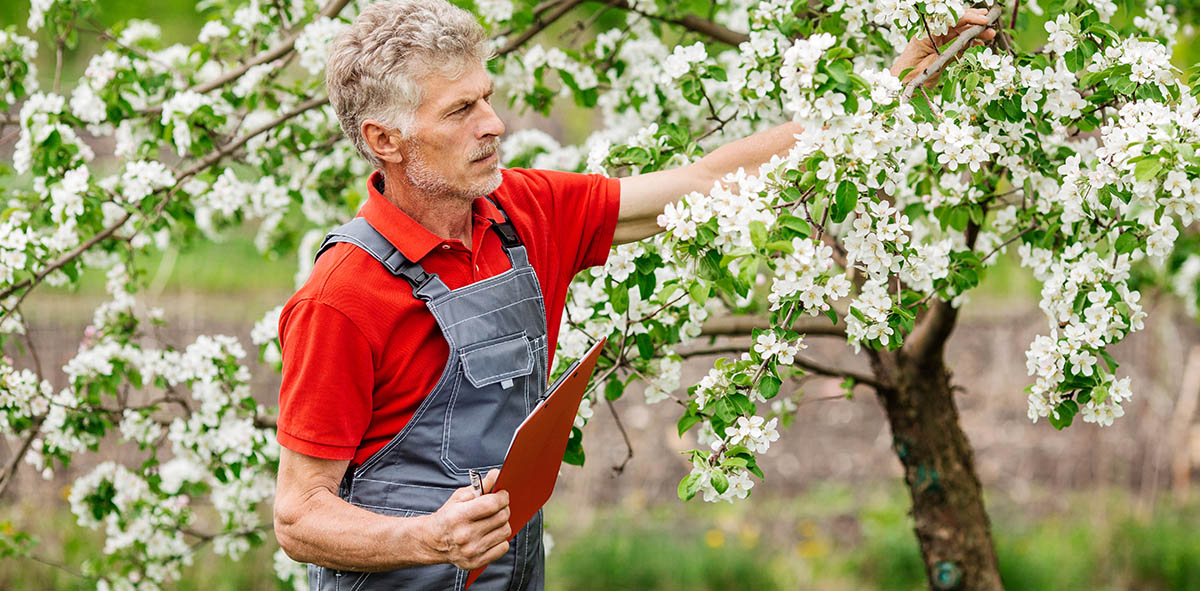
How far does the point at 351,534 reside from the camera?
5.95 feet

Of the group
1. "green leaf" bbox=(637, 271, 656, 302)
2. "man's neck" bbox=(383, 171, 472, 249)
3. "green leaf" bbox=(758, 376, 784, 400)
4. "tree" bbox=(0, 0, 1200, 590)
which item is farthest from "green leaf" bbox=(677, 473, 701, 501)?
"man's neck" bbox=(383, 171, 472, 249)

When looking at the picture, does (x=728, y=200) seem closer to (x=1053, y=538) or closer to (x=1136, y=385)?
(x=1053, y=538)

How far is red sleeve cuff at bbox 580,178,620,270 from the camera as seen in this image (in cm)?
227

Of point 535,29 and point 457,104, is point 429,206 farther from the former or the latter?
point 535,29

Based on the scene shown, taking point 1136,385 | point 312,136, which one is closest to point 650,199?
point 312,136

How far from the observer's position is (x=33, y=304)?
7.39m

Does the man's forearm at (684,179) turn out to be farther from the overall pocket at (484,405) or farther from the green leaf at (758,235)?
the green leaf at (758,235)

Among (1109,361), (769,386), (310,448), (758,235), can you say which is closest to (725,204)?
(758,235)

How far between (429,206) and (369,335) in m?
0.30

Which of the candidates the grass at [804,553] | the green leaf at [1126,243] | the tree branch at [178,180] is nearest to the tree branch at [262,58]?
the tree branch at [178,180]

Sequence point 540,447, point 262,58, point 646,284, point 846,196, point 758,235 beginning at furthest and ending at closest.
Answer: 1. point 262,58
2. point 646,284
3. point 540,447
4. point 846,196
5. point 758,235

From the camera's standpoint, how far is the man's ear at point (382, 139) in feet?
6.39

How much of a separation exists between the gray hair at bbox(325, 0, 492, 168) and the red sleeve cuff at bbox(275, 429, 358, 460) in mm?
567

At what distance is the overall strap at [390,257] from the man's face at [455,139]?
14 centimetres
